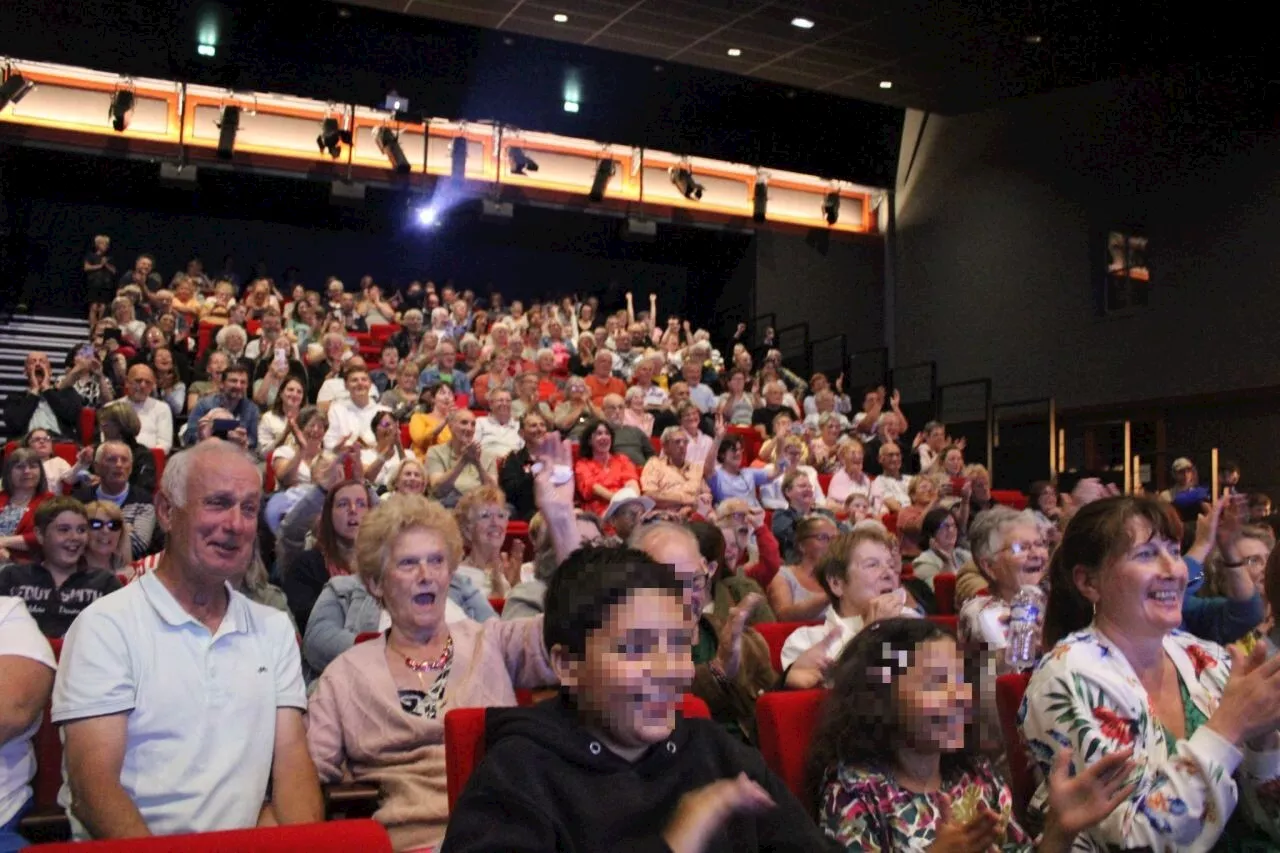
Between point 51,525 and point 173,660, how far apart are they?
1.88m

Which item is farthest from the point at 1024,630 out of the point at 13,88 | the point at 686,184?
the point at 13,88

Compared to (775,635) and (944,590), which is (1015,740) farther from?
(944,590)

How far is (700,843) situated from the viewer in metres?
1.22

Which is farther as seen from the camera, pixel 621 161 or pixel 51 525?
pixel 621 161

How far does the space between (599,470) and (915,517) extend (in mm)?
1626

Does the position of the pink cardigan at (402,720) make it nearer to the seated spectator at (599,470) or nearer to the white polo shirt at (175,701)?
the white polo shirt at (175,701)

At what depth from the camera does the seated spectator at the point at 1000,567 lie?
9.32 feet

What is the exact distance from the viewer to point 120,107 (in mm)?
9898

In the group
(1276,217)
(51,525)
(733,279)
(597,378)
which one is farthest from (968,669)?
(733,279)

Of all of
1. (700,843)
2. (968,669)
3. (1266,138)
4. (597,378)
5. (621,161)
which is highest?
(621,161)

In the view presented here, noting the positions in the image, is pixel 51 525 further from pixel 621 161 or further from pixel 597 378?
pixel 621 161

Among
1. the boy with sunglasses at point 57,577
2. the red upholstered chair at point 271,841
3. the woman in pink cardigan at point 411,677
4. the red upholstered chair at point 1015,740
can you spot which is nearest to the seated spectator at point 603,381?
the boy with sunglasses at point 57,577

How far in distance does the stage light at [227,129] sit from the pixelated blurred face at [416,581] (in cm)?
913

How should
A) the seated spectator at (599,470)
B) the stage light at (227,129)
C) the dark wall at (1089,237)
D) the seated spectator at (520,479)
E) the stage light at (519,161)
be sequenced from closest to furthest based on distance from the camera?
1. the seated spectator at (520,479)
2. the seated spectator at (599,470)
3. the dark wall at (1089,237)
4. the stage light at (227,129)
5. the stage light at (519,161)
